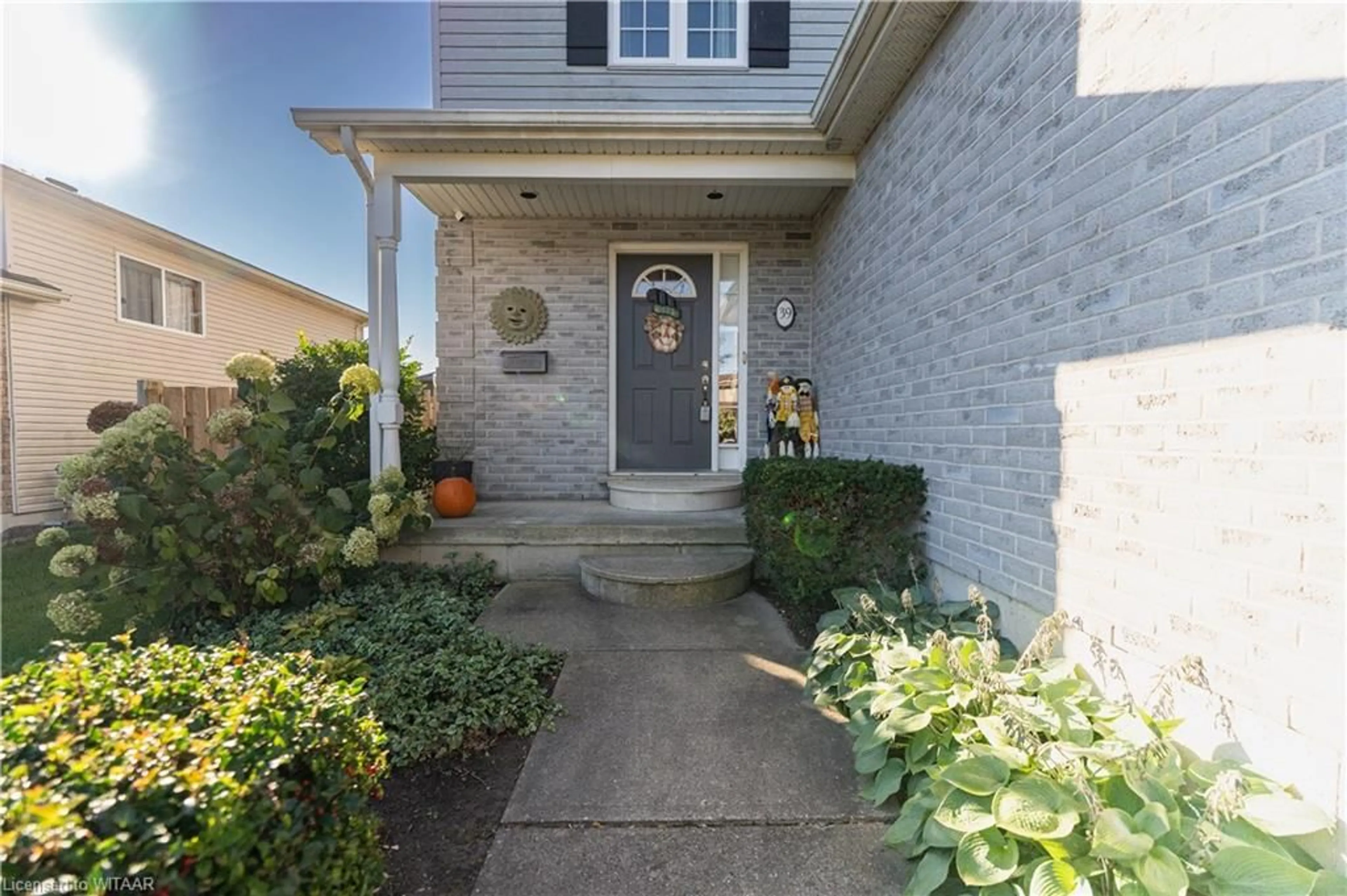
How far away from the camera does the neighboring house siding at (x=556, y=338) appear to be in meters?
5.42

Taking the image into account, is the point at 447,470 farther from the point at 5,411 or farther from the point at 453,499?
the point at 5,411

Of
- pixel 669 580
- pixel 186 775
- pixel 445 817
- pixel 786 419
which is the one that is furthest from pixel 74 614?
pixel 786 419

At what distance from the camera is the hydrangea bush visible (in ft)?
9.18

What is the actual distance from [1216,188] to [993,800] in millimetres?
1626

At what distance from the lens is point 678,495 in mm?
4684

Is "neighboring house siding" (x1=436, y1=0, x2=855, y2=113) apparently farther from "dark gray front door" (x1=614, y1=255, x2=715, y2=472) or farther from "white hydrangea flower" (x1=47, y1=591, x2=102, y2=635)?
"white hydrangea flower" (x1=47, y1=591, x2=102, y2=635)

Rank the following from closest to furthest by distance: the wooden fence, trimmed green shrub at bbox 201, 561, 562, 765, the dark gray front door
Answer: trimmed green shrub at bbox 201, 561, 562, 765
the dark gray front door
the wooden fence

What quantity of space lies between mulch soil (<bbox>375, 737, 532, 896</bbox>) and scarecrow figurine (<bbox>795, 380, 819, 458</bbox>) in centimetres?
364

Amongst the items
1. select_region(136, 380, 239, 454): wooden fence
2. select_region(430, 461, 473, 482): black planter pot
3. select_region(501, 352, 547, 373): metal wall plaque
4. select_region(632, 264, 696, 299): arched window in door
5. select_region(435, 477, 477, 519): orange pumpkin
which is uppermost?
select_region(632, 264, 696, 299): arched window in door

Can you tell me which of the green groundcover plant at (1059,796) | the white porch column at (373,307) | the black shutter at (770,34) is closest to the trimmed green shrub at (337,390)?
the white porch column at (373,307)

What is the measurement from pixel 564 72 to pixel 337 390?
11.4ft

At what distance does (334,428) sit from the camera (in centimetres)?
349

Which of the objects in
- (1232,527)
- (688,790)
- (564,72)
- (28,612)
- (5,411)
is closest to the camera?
(1232,527)

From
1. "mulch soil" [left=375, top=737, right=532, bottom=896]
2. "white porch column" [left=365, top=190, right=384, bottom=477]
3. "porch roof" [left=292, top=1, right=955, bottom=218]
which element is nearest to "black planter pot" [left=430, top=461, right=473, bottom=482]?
"white porch column" [left=365, top=190, right=384, bottom=477]
